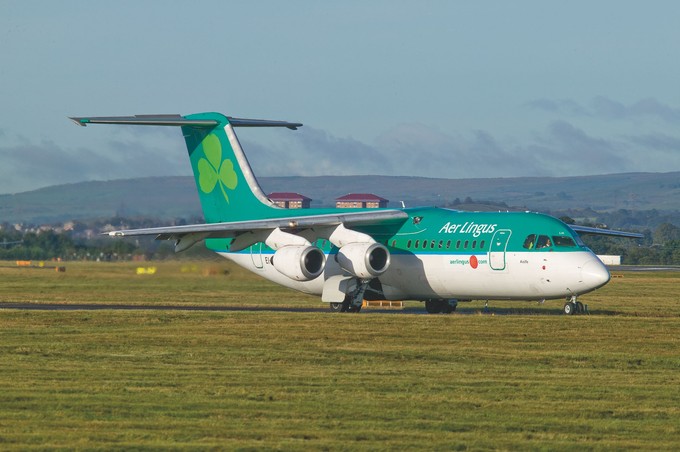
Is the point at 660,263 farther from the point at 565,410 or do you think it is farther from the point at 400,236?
the point at 565,410

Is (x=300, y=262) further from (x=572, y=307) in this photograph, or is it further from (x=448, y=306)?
(x=572, y=307)

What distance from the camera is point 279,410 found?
15.6 metres

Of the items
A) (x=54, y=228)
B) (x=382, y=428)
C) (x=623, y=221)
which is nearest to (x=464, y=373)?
(x=382, y=428)

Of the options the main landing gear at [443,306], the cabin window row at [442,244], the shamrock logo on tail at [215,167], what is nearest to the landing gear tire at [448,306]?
the main landing gear at [443,306]

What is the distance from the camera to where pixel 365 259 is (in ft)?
115

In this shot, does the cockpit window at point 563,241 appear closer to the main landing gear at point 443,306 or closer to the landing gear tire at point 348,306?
the main landing gear at point 443,306

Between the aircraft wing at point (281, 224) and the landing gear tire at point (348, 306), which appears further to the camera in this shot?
the landing gear tire at point (348, 306)

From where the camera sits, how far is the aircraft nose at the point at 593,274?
104 ft

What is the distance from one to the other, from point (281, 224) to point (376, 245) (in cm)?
288

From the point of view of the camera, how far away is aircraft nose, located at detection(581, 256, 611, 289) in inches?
1248

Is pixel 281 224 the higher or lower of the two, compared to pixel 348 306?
higher

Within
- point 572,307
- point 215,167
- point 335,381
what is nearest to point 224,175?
point 215,167

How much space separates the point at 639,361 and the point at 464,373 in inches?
148

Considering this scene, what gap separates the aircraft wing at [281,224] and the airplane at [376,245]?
41 millimetres
